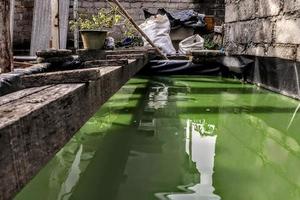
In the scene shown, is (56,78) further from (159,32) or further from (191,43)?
(191,43)

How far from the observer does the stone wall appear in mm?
4094

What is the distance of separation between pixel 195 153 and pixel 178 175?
0.41 m

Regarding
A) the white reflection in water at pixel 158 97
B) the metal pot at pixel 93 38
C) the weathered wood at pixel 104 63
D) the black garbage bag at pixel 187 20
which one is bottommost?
the white reflection in water at pixel 158 97

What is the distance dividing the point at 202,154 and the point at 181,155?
0.40 feet

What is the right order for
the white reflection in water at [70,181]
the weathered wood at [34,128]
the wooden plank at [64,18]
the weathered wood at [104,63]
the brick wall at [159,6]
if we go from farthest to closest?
the brick wall at [159,6], the wooden plank at [64,18], the weathered wood at [104,63], the white reflection in water at [70,181], the weathered wood at [34,128]

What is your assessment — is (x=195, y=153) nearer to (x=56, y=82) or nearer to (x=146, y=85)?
(x=56, y=82)

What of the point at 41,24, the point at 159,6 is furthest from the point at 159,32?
the point at 41,24

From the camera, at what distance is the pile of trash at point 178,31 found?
8.14 meters

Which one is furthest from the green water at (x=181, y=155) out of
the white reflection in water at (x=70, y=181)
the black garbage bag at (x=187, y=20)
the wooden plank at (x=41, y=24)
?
the wooden plank at (x=41, y=24)

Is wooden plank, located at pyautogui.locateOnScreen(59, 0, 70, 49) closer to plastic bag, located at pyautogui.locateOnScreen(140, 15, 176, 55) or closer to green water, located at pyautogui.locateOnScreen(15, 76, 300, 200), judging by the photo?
plastic bag, located at pyautogui.locateOnScreen(140, 15, 176, 55)

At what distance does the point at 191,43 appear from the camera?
27.2ft

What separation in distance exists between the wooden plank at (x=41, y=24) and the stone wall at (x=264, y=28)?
4.09m

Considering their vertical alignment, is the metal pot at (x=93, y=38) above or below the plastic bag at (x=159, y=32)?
below

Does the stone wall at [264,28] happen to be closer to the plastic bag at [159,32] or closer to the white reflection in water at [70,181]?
the plastic bag at [159,32]
